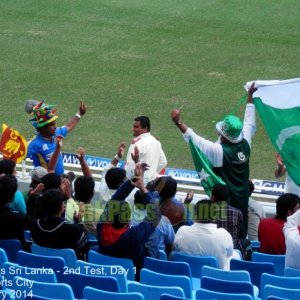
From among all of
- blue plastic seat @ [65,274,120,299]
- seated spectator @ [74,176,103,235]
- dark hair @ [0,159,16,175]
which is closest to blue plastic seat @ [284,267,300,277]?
blue plastic seat @ [65,274,120,299]

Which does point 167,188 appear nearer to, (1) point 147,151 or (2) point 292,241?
(2) point 292,241

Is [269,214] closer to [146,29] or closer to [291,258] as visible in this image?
[291,258]

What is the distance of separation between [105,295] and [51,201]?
141 centimetres

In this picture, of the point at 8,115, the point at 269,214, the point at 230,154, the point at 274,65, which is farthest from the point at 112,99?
the point at 230,154

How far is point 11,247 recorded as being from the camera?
841 centimetres

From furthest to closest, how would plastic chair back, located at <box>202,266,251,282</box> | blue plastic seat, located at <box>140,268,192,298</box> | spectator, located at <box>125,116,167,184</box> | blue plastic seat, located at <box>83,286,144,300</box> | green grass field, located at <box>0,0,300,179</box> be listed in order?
green grass field, located at <box>0,0,300,179</box>
spectator, located at <box>125,116,167,184</box>
plastic chair back, located at <box>202,266,251,282</box>
blue plastic seat, located at <box>140,268,192,298</box>
blue plastic seat, located at <box>83,286,144,300</box>

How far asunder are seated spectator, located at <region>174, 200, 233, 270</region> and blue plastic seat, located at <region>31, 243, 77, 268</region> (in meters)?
0.99

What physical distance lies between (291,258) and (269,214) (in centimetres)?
317

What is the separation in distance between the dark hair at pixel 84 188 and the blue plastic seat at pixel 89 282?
4.55ft

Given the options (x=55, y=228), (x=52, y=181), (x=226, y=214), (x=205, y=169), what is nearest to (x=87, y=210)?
(x=52, y=181)

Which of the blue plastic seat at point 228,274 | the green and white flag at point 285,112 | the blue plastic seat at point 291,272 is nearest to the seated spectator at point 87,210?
the blue plastic seat at point 228,274

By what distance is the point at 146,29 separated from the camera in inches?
750

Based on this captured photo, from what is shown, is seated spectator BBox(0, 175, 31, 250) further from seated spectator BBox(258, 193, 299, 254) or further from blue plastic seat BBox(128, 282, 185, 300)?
seated spectator BBox(258, 193, 299, 254)

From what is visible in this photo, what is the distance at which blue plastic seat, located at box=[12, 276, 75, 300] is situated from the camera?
697 cm
